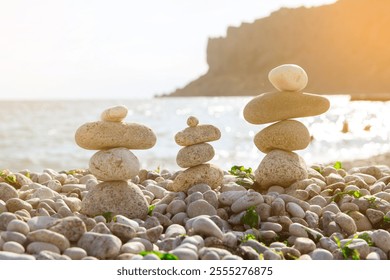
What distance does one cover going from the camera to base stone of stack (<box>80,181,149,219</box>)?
530cm

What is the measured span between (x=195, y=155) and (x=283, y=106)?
1.08 meters

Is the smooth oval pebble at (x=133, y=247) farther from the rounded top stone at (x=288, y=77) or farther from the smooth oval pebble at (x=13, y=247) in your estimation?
the rounded top stone at (x=288, y=77)

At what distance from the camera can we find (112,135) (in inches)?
211

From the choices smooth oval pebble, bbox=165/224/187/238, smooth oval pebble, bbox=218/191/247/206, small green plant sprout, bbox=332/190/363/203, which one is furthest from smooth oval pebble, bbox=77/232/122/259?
small green plant sprout, bbox=332/190/363/203

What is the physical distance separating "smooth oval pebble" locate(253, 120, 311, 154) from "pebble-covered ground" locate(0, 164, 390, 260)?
412 millimetres

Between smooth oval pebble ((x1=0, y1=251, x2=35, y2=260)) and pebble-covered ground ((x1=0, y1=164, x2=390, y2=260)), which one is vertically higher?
pebble-covered ground ((x1=0, y1=164, x2=390, y2=260))

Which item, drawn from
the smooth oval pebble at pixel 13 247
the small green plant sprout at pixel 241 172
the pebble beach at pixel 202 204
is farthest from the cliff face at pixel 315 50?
the smooth oval pebble at pixel 13 247

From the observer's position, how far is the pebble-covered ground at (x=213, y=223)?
161 inches

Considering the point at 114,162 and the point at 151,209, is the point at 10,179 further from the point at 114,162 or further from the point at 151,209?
the point at 151,209

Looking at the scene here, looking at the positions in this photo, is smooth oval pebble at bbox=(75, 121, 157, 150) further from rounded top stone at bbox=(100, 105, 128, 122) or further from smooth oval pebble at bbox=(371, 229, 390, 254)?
smooth oval pebble at bbox=(371, 229, 390, 254)

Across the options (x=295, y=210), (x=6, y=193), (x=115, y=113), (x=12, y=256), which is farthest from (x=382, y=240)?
(x=6, y=193)

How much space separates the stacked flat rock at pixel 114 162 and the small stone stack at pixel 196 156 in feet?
1.54

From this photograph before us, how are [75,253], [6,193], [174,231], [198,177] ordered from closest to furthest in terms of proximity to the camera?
[75,253]
[174,231]
[6,193]
[198,177]

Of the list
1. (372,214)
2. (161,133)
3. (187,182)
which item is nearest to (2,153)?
(161,133)
